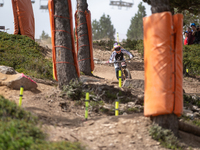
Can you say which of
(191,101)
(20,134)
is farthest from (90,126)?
Result: (191,101)

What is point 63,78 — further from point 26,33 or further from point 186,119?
point 26,33

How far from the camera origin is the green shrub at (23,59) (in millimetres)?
10266

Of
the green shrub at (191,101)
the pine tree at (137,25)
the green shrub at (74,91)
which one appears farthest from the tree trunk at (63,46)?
the pine tree at (137,25)

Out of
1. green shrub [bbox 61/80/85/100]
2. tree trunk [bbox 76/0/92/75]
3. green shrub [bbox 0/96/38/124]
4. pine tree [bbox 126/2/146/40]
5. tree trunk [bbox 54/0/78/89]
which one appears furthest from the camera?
pine tree [bbox 126/2/146/40]

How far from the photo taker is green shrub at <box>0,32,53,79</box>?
33.7 ft

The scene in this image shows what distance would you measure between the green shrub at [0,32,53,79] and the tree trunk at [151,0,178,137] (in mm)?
5638

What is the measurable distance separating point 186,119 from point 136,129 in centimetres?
222

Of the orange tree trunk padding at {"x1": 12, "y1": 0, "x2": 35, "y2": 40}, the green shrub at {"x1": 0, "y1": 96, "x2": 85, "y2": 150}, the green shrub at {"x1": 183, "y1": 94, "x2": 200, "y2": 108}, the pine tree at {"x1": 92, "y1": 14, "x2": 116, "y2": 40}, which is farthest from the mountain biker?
the pine tree at {"x1": 92, "y1": 14, "x2": 116, "y2": 40}

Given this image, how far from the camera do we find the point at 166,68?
5.15 m

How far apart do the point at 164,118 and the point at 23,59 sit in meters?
7.27

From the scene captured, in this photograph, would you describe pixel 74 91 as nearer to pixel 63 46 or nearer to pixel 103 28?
pixel 63 46

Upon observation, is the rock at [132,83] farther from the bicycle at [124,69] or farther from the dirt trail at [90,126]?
the dirt trail at [90,126]

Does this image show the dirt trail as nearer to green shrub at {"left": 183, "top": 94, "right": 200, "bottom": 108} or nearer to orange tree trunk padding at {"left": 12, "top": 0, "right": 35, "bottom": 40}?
green shrub at {"left": 183, "top": 94, "right": 200, "bottom": 108}

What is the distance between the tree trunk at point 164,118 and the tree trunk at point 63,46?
2.93 m
